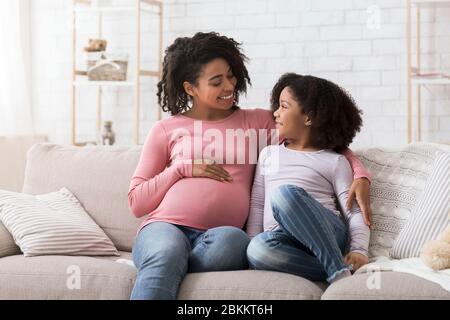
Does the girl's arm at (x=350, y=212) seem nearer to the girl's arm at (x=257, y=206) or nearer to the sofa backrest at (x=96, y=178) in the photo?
the girl's arm at (x=257, y=206)

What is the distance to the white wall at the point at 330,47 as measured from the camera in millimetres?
4125

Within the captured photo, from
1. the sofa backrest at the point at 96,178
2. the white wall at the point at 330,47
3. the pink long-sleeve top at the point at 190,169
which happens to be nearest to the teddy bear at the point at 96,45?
the white wall at the point at 330,47

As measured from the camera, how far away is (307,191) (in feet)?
8.31

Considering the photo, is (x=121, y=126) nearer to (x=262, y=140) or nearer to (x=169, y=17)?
(x=169, y=17)

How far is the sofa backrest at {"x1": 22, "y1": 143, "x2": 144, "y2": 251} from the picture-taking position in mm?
2846

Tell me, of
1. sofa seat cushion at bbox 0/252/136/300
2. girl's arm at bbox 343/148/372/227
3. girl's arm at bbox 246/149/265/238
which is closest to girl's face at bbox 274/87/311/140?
girl's arm at bbox 246/149/265/238

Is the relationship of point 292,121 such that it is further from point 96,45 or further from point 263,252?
point 96,45

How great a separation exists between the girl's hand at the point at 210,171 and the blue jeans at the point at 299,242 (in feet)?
0.99

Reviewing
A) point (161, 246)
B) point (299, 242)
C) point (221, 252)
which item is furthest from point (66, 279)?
point (299, 242)

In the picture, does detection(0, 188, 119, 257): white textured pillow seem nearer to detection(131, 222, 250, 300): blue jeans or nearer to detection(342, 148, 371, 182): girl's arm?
detection(131, 222, 250, 300): blue jeans

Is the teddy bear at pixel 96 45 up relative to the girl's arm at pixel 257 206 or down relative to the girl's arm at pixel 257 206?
up

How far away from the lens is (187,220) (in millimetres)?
2553

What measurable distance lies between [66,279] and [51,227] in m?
0.33
